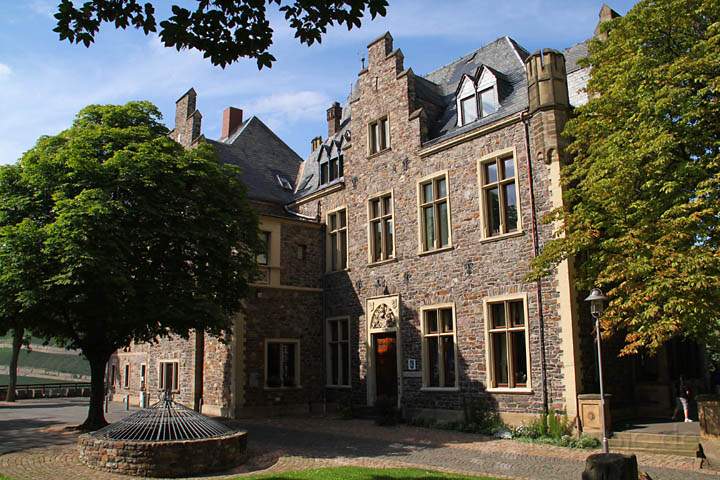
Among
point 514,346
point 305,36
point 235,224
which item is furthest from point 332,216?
point 305,36

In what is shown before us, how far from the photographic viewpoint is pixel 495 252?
1744cm

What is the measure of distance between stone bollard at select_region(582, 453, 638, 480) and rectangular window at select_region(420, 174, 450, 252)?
444 inches

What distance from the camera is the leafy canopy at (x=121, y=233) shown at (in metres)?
14.8

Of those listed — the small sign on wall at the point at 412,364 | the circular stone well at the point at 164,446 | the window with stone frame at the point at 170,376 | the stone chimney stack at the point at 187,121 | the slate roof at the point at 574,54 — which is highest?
the stone chimney stack at the point at 187,121

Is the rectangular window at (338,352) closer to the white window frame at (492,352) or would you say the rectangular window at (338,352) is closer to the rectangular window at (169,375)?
the white window frame at (492,352)

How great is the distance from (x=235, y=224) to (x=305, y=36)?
11221 millimetres

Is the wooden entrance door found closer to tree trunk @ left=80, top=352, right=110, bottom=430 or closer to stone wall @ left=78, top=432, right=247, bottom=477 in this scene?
tree trunk @ left=80, top=352, right=110, bottom=430

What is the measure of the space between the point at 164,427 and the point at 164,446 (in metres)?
0.89

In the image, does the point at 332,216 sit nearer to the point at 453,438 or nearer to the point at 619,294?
the point at 453,438

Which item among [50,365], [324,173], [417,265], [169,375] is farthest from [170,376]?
[50,365]

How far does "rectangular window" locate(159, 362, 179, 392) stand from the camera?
25578 mm

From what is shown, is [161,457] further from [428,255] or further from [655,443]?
[428,255]

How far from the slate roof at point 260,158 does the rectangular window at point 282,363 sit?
604 cm

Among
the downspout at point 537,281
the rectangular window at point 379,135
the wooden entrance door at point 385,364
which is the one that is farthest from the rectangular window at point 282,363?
the downspout at point 537,281
